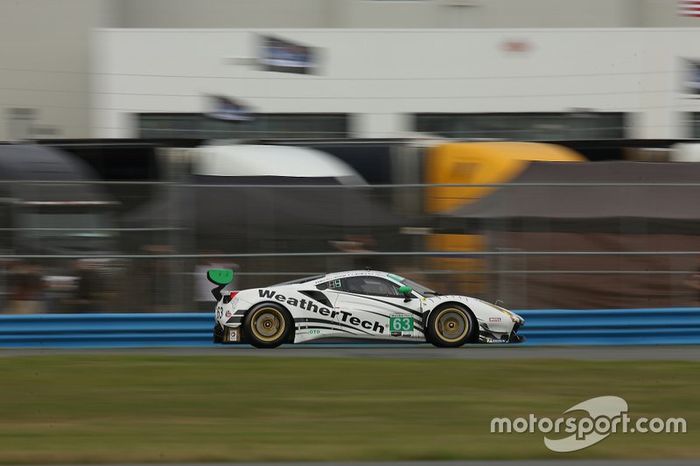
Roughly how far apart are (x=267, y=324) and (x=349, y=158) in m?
4.89

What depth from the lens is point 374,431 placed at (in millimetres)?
7785

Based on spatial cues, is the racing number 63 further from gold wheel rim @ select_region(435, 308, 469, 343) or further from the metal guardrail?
the metal guardrail

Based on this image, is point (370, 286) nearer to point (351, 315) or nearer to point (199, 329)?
point (351, 315)

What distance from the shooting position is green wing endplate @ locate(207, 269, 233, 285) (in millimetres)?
14031

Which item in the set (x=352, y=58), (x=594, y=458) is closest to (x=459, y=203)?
(x=594, y=458)

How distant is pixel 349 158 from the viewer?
17609mm

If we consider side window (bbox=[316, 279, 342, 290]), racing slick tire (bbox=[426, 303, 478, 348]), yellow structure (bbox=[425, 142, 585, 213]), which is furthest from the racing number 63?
yellow structure (bbox=[425, 142, 585, 213])

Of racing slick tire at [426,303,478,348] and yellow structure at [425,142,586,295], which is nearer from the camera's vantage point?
racing slick tire at [426,303,478,348]

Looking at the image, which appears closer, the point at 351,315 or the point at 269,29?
the point at 351,315

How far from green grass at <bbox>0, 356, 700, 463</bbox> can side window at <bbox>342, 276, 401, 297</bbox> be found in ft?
5.11

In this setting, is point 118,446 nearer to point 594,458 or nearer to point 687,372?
point 594,458

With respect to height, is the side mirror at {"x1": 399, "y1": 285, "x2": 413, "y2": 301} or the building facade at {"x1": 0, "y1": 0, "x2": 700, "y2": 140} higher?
the building facade at {"x1": 0, "y1": 0, "x2": 700, "y2": 140}

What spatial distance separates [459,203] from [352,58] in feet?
35.6

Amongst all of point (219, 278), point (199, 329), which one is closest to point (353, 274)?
point (219, 278)
